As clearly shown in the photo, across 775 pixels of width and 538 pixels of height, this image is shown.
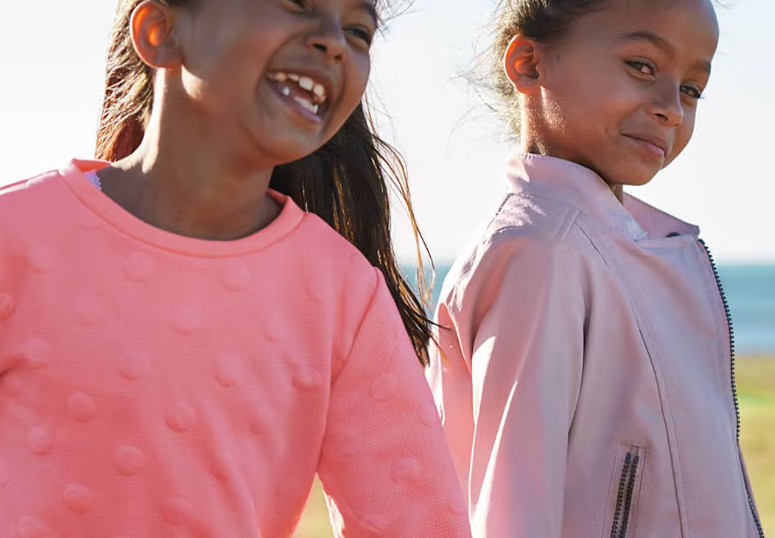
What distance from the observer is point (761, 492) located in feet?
24.1

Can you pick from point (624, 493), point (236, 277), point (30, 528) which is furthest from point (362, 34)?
point (624, 493)

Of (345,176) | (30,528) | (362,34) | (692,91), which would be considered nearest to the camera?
(30,528)

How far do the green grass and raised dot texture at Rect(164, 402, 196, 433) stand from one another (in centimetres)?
70

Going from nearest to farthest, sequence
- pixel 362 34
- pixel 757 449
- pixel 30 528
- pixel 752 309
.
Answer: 1. pixel 30 528
2. pixel 362 34
3. pixel 757 449
4. pixel 752 309

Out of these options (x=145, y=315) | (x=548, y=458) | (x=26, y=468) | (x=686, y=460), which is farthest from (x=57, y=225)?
(x=686, y=460)

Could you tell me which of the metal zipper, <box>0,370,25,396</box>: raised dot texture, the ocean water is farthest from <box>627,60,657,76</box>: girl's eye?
the ocean water

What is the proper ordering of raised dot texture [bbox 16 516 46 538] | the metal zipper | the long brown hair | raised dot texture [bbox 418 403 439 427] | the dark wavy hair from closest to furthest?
1. raised dot texture [bbox 16 516 46 538]
2. raised dot texture [bbox 418 403 439 427]
3. the long brown hair
4. the metal zipper
5. the dark wavy hair

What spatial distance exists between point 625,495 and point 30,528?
3.39 feet

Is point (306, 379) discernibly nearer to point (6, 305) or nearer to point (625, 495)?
point (6, 305)

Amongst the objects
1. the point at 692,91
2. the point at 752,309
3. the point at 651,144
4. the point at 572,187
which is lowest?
the point at 752,309

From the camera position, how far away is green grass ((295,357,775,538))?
6598 mm

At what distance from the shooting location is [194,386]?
1.76 m

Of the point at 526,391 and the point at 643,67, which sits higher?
the point at 643,67

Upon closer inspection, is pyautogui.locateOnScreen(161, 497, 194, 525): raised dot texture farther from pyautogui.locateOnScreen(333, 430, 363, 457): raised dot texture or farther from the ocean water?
the ocean water
